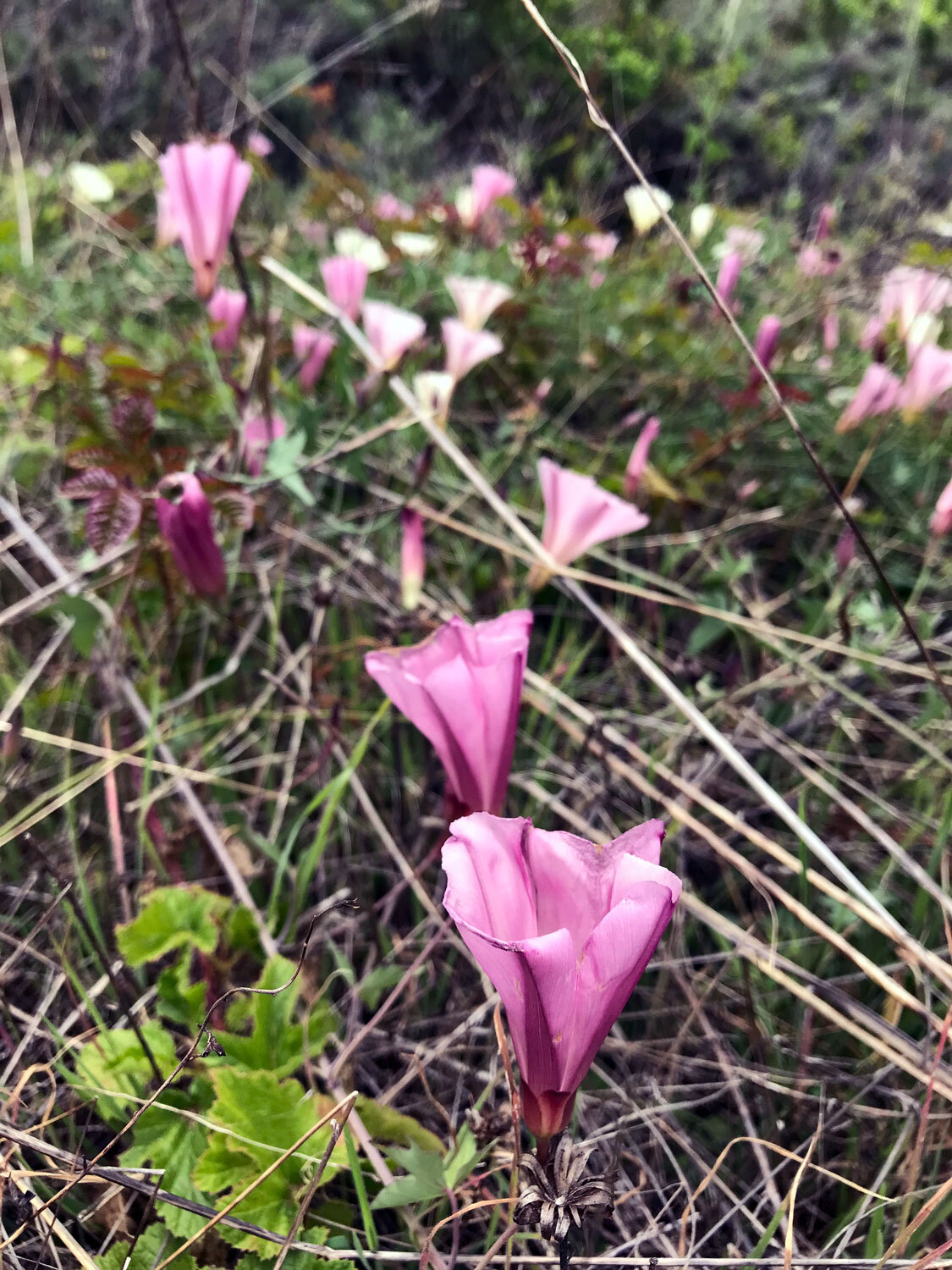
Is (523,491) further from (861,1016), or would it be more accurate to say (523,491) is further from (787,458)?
(861,1016)

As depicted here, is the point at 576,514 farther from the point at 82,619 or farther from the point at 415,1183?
the point at 415,1183

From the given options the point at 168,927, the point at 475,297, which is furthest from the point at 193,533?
the point at 475,297

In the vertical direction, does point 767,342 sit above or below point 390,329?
below

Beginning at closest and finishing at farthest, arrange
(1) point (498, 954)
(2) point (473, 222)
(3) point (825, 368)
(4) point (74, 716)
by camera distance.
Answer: (1) point (498, 954) < (4) point (74, 716) < (3) point (825, 368) < (2) point (473, 222)

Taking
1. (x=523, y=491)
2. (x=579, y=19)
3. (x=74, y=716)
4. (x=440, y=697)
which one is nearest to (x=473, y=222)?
(x=523, y=491)

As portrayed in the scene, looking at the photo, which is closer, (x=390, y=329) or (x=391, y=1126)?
(x=391, y=1126)

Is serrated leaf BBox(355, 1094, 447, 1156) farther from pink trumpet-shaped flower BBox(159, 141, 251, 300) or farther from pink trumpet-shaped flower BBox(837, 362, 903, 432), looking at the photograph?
pink trumpet-shaped flower BBox(837, 362, 903, 432)
